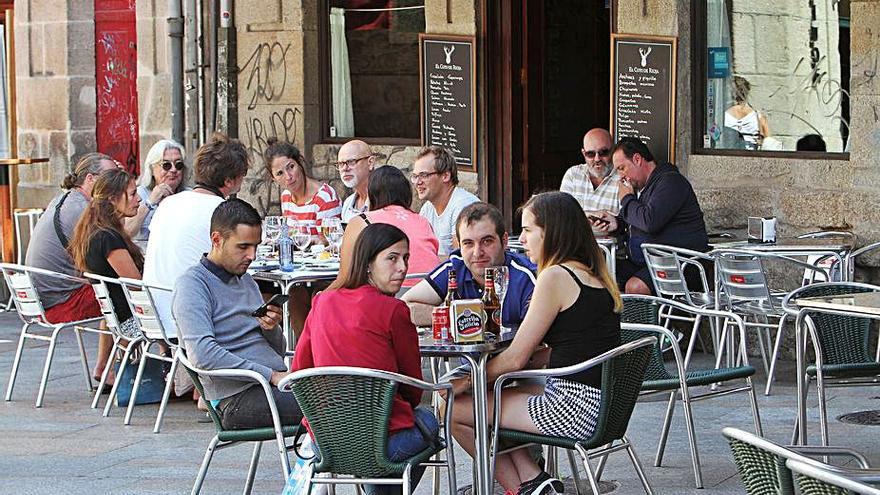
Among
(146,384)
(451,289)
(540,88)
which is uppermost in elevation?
(540,88)

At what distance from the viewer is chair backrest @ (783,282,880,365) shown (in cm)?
663

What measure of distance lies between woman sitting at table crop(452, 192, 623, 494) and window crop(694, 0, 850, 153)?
171 inches

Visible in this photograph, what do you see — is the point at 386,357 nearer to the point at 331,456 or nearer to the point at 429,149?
the point at 331,456

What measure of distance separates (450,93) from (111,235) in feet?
13.2

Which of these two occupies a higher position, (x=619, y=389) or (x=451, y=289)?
(x=451, y=289)

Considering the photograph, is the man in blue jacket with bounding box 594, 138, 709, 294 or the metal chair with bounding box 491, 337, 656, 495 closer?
the metal chair with bounding box 491, 337, 656, 495

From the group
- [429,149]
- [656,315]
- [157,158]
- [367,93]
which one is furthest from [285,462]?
[367,93]

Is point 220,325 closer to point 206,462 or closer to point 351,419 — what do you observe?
point 206,462

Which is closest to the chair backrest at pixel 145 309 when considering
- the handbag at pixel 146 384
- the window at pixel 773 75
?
the handbag at pixel 146 384

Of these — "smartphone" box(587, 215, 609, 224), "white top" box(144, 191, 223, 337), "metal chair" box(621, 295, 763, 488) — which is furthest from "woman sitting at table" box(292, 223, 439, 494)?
"smartphone" box(587, 215, 609, 224)

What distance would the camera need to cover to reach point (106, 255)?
869cm

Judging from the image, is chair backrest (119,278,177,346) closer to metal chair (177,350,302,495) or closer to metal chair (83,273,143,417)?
metal chair (83,273,143,417)

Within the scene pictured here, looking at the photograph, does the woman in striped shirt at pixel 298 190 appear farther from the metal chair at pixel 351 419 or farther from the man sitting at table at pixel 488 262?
the metal chair at pixel 351 419

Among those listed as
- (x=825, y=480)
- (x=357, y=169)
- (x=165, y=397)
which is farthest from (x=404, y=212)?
(x=825, y=480)
